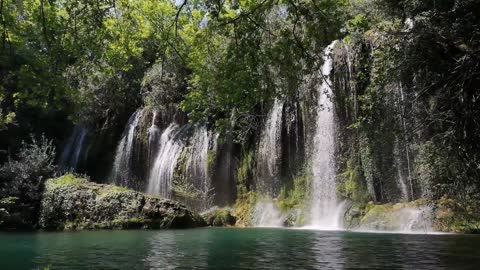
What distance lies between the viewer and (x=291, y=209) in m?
20.7

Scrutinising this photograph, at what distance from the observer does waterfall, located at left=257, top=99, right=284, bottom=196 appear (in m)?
22.1

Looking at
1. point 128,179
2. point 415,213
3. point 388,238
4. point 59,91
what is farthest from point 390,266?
point 128,179

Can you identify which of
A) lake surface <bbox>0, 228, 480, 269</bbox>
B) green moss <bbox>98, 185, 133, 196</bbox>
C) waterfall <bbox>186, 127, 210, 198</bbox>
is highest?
waterfall <bbox>186, 127, 210, 198</bbox>

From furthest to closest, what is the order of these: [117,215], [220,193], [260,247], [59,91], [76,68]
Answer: [220,193] < [117,215] < [260,247] < [76,68] < [59,91]

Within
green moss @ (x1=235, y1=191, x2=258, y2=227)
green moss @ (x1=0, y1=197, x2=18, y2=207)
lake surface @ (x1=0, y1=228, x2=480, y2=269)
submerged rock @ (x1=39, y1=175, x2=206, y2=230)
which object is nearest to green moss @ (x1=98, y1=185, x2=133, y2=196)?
submerged rock @ (x1=39, y1=175, x2=206, y2=230)

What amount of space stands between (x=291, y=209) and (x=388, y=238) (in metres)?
8.12

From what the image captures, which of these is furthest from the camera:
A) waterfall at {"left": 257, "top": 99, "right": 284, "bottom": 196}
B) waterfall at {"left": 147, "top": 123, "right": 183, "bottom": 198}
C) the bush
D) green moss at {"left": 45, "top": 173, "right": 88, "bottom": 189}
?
waterfall at {"left": 147, "top": 123, "right": 183, "bottom": 198}

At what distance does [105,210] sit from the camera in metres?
19.1

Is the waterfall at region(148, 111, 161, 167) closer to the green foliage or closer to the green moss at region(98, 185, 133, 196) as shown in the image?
the green moss at region(98, 185, 133, 196)

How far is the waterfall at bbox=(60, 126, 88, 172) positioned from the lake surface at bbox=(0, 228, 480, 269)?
16.2 metres

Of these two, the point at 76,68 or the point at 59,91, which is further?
the point at 76,68

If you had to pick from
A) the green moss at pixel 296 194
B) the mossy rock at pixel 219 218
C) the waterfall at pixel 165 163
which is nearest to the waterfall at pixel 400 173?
the green moss at pixel 296 194

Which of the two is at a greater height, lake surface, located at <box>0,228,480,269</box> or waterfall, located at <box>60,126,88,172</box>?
waterfall, located at <box>60,126,88,172</box>

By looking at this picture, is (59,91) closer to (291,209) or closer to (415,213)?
(415,213)
